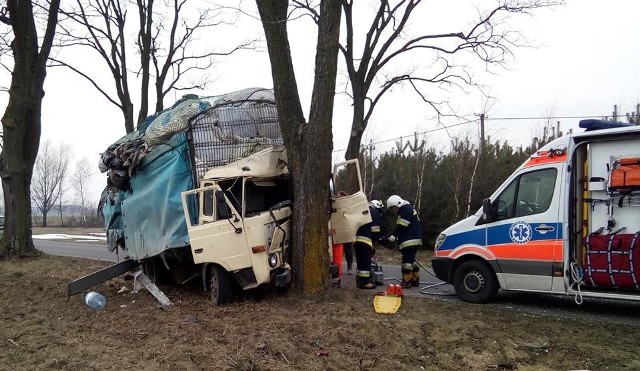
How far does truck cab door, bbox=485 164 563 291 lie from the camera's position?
743 cm

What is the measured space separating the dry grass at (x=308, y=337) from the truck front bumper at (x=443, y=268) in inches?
16.8

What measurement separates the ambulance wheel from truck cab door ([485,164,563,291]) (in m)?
0.20

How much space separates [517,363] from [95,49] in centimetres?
2046

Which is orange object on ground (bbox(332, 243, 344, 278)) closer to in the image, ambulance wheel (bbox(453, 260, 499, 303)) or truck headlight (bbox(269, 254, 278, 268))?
truck headlight (bbox(269, 254, 278, 268))

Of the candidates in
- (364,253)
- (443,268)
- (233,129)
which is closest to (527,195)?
(443,268)

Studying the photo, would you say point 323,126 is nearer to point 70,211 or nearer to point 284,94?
point 284,94

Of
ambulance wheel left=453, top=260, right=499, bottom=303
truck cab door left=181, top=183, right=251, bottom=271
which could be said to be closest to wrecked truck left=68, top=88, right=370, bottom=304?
truck cab door left=181, top=183, right=251, bottom=271

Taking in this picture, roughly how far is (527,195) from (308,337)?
401 centimetres

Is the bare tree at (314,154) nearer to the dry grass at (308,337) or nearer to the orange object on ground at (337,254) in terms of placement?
the dry grass at (308,337)

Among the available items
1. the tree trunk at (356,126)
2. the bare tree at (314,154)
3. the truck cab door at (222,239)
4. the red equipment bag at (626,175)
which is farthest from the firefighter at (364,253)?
the tree trunk at (356,126)

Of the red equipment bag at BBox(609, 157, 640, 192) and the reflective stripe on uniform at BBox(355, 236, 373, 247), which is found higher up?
the red equipment bag at BBox(609, 157, 640, 192)

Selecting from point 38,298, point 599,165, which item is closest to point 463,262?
point 599,165

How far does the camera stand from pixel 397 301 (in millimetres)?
7707

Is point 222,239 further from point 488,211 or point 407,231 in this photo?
point 488,211
